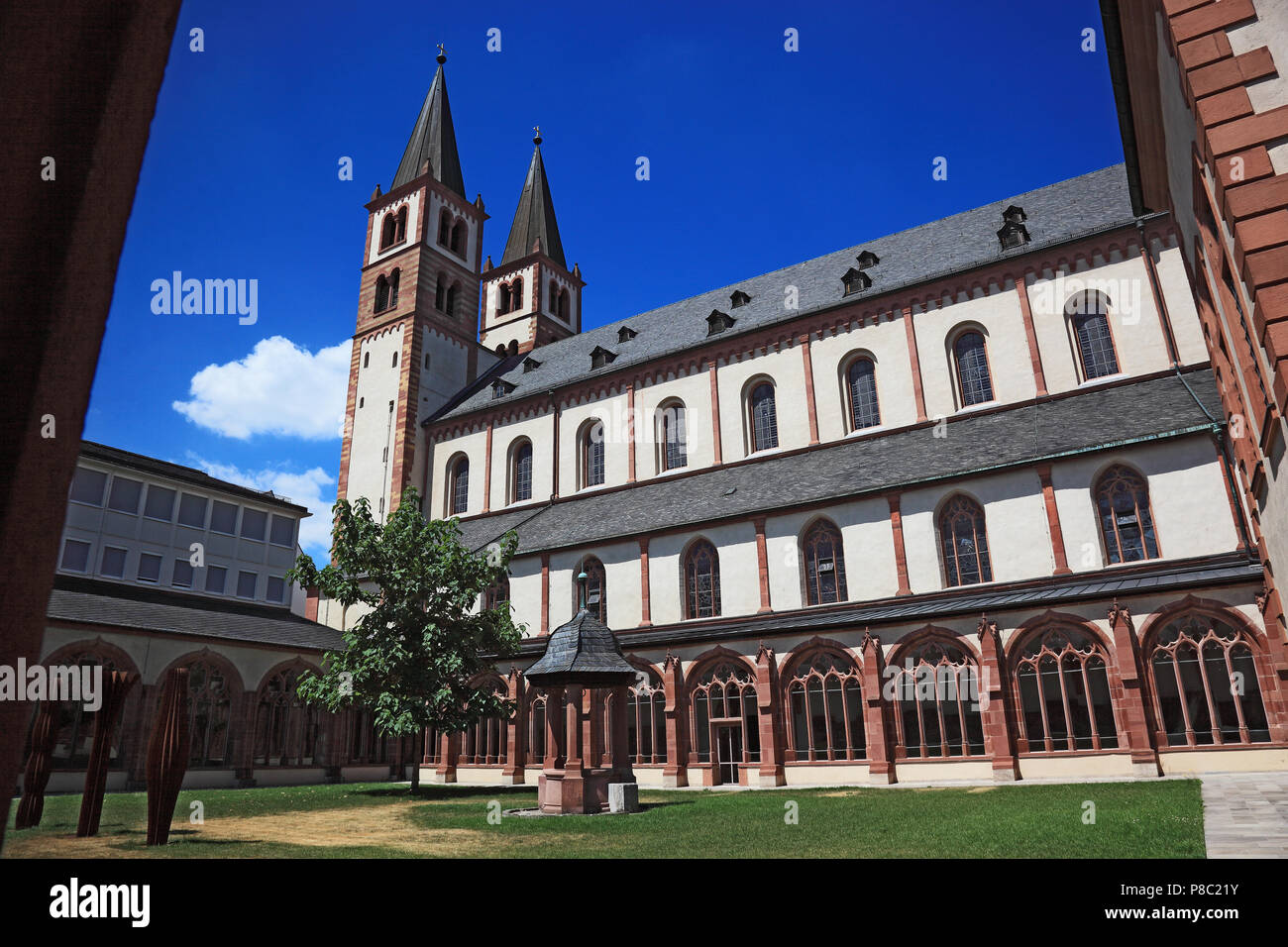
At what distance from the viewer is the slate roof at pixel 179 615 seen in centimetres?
2622

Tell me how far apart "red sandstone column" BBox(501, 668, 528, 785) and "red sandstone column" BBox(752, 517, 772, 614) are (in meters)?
9.62

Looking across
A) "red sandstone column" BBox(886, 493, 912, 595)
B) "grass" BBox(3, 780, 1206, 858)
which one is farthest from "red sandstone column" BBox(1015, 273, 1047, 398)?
"grass" BBox(3, 780, 1206, 858)

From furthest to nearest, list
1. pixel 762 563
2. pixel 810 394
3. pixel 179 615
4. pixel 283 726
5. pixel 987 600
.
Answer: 1. pixel 810 394
2. pixel 283 726
3. pixel 179 615
4. pixel 762 563
5. pixel 987 600

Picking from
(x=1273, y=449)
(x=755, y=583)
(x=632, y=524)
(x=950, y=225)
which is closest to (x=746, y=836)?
(x=1273, y=449)

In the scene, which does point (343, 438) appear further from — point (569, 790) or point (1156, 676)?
point (1156, 676)

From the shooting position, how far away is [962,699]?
22.1m

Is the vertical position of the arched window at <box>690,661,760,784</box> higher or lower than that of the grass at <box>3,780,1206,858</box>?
higher

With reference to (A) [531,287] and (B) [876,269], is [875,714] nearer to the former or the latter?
(B) [876,269]

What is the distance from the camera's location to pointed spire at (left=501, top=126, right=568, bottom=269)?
57.8 meters

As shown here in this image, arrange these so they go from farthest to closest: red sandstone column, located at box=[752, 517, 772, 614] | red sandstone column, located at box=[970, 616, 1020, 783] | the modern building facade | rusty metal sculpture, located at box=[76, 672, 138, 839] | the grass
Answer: red sandstone column, located at box=[752, 517, 772, 614] < red sandstone column, located at box=[970, 616, 1020, 783] < the modern building facade < rusty metal sculpture, located at box=[76, 672, 138, 839] < the grass

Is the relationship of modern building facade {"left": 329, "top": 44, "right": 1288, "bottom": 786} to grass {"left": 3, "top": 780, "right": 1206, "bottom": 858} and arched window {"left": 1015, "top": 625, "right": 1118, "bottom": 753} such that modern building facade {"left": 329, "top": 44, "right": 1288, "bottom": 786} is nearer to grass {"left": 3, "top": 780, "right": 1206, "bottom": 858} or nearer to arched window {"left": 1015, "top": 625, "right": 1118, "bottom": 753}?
arched window {"left": 1015, "top": 625, "right": 1118, "bottom": 753}

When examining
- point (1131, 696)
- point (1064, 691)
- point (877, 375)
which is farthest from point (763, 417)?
point (1131, 696)

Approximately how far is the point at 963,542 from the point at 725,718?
925 cm

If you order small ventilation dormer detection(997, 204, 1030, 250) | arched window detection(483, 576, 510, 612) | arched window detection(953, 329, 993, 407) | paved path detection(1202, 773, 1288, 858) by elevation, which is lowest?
paved path detection(1202, 773, 1288, 858)
